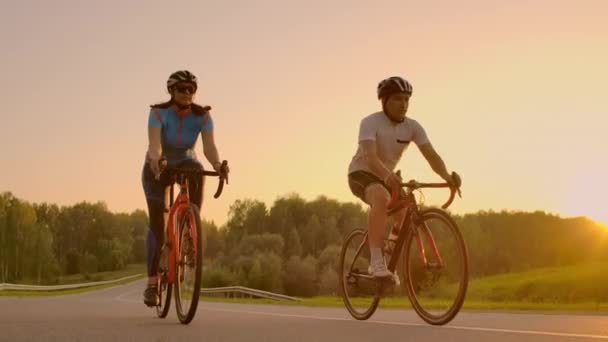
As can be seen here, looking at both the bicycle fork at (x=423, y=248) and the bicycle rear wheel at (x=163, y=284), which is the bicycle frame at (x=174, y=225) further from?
the bicycle fork at (x=423, y=248)

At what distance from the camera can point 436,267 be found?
24.8 feet

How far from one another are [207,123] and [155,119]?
0.55m

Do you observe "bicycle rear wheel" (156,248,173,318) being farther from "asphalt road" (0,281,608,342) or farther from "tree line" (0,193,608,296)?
"tree line" (0,193,608,296)

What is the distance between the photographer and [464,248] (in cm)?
733

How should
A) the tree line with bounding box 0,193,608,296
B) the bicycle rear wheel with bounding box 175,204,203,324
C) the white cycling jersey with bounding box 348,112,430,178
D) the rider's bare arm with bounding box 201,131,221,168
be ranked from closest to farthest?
1. the bicycle rear wheel with bounding box 175,204,203,324
2. the white cycling jersey with bounding box 348,112,430,178
3. the rider's bare arm with bounding box 201,131,221,168
4. the tree line with bounding box 0,193,608,296

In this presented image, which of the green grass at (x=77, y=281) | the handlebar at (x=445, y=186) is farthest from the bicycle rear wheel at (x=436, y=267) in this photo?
the green grass at (x=77, y=281)

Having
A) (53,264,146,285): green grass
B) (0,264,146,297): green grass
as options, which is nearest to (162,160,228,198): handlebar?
(0,264,146,297): green grass

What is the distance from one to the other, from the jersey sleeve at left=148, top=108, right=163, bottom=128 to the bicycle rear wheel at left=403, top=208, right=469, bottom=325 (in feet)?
9.30

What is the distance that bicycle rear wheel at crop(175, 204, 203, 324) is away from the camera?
23.8ft

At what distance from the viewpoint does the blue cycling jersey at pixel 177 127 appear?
322 inches

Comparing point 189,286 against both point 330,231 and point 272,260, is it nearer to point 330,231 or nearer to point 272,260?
point 272,260

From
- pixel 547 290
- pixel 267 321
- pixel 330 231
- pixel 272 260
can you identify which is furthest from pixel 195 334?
pixel 330 231

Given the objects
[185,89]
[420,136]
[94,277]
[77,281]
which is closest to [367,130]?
[420,136]

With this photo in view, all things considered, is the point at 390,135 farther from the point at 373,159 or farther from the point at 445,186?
the point at 445,186
